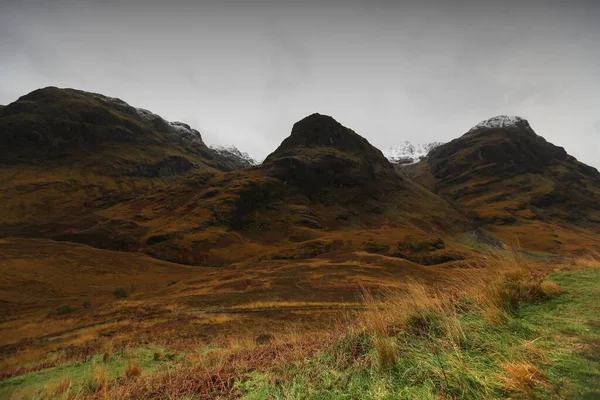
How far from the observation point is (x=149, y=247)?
5362 cm

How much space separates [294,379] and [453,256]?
189ft

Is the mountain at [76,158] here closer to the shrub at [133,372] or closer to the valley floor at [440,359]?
the shrub at [133,372]

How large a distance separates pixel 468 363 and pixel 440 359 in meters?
0.26

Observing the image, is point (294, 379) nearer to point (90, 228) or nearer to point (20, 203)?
point (90, 228)

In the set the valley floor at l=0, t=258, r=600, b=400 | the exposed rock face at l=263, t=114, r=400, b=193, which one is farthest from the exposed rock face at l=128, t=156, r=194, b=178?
the valley floor at l=0, t=258, r=600, b=400

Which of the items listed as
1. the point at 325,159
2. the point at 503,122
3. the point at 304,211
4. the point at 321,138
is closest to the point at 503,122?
the point at 503,122

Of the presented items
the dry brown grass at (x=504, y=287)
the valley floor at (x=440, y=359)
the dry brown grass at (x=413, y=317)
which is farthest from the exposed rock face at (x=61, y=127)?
the dry brown grass at (x=504, y=287)

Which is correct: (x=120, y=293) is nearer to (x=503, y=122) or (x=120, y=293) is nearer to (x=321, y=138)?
(x=321, y=138)

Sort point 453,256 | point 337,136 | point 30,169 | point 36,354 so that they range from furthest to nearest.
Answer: point 337,136
point 30,169
point 453,256
point 36,354

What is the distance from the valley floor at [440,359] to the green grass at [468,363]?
1 cm

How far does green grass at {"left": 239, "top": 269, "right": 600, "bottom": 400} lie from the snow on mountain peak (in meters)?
214

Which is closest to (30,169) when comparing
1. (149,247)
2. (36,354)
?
(149,247)

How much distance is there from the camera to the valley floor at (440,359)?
Result: 2477 mm

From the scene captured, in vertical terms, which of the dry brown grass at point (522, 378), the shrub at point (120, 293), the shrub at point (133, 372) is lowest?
the shrub at point (120, 293)
